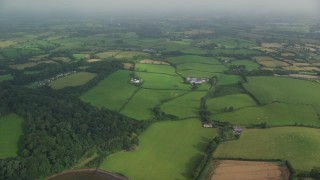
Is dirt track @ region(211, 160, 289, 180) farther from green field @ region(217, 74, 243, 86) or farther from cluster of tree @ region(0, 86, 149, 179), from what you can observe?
green field @ region(217, 74, 243, 86)

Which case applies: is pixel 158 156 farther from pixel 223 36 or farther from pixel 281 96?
pixel 223 36

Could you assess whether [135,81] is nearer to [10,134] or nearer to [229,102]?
[229,102]

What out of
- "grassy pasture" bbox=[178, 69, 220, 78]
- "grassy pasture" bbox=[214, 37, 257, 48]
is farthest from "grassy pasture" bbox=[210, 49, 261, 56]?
"grassy pasture" bbox=[178, 69, 220, 78]

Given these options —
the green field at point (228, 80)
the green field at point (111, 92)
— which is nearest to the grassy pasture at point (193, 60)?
the green field at point (228, 80)

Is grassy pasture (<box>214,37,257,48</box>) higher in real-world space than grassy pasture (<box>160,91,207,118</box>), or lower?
lower

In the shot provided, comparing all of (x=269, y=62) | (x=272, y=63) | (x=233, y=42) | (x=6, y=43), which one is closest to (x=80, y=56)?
(x=6, y=43)
